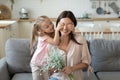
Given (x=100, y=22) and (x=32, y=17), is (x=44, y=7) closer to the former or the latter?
(x=32, y=17)

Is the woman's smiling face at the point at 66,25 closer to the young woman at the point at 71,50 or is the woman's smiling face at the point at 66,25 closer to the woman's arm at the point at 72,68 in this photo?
the young woman at the point at 71,50

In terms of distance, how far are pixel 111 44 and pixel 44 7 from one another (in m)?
3.20

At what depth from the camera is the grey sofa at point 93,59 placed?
116 inches

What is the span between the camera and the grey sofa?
2.94m

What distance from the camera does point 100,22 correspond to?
5.76 metres

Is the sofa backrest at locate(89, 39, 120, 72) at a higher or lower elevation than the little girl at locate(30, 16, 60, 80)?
lower

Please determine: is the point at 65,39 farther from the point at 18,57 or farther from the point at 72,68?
the point at 18,57

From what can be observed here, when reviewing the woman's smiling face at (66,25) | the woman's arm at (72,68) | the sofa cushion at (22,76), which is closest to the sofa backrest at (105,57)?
the sofa cushion at (22,76)

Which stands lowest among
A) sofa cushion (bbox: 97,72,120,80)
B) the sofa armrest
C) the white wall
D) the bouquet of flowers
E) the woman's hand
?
sofa cushion (bbox: 97,72,120,80)

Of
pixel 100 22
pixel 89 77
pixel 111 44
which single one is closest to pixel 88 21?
pixel 100 22

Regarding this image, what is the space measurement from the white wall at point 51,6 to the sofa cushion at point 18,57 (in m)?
3.04

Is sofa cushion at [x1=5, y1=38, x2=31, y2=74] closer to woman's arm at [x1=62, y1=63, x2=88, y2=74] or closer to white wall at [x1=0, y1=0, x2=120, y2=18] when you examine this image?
woman's arm at [x1=62, y1=63, x2=88, y2=74]

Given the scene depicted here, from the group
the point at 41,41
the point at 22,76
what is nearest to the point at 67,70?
the point at 41,41

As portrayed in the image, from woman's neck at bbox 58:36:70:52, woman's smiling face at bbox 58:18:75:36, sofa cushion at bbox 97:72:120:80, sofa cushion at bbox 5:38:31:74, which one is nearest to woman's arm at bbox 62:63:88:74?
woman's neck at bbox 58:36:70:52
